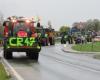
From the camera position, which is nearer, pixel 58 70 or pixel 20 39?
pixel 58 70

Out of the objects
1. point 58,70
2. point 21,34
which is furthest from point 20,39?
point 58,70

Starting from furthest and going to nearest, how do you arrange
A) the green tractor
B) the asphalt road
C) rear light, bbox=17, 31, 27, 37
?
rear light, bbox=17, 31, 27, 37 < the green tractor < the asphalt road

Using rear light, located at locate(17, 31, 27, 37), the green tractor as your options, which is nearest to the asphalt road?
the green tractor

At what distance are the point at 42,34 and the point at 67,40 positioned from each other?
37.8 feet

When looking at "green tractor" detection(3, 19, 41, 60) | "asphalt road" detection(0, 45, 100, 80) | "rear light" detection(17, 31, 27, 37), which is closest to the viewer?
"asphalt road" detection(0, 45, 100, 80)

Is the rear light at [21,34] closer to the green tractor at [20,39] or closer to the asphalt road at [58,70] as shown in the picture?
the green tractor at [20,39]

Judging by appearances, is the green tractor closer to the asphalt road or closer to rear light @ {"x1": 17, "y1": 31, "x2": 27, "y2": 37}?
rear light @ {"x1": 17, "y1": 31, "x2": 27, "y2": 37}

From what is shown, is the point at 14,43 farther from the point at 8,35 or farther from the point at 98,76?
the point at 98,76

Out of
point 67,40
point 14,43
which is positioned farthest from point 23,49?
point 67,40

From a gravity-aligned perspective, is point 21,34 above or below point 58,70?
above

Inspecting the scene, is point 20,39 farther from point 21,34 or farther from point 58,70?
point 58,70

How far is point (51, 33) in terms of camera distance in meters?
59.6

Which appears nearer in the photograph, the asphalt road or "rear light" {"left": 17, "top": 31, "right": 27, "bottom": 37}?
the asphalt road

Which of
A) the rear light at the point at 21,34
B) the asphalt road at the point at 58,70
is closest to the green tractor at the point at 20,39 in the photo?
the rear light at the point at 21,34
